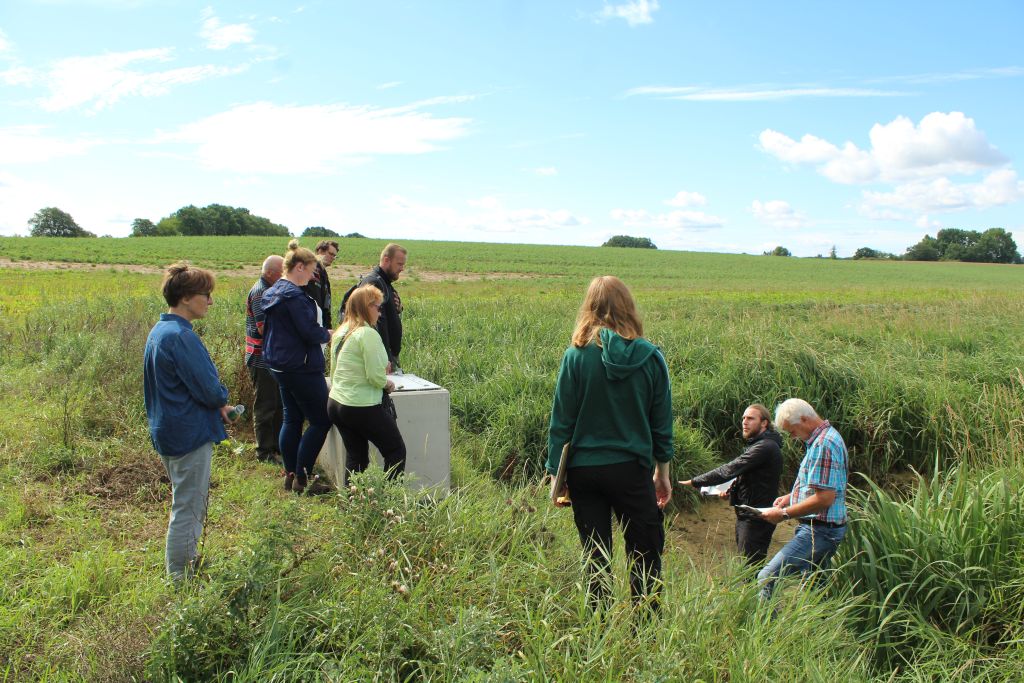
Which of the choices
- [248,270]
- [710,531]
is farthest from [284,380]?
[248,270]

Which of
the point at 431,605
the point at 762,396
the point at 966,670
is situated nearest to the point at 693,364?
the point at 762,396

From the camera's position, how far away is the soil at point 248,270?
32.0 meters

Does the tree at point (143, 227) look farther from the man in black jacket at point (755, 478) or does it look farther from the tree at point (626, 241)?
the man in black jacket at point (755, 478)

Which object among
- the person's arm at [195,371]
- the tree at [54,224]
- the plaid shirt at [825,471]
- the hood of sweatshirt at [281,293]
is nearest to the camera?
the person's arm at [195,371]

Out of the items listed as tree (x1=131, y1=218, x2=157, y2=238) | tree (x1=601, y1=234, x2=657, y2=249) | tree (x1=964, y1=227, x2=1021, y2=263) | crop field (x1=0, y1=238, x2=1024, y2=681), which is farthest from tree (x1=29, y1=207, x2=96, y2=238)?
tree (x1=964, y1=227, x2=1021, y2=263)

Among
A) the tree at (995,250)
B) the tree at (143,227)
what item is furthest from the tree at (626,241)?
the tree at (143,227)

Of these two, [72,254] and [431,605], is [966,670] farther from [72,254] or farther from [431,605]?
[72,254]

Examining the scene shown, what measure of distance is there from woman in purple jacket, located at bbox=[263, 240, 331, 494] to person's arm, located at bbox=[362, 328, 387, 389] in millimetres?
608

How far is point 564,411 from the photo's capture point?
337 centimetres

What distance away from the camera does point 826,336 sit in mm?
11711

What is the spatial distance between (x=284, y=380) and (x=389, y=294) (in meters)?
1.33

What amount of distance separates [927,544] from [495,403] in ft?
14.6

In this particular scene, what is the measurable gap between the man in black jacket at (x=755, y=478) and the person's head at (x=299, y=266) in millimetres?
3097

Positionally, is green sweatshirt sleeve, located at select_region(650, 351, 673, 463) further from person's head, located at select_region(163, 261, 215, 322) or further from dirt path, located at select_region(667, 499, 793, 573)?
dirt path, located at select_region(667, 499, 793, 573)
